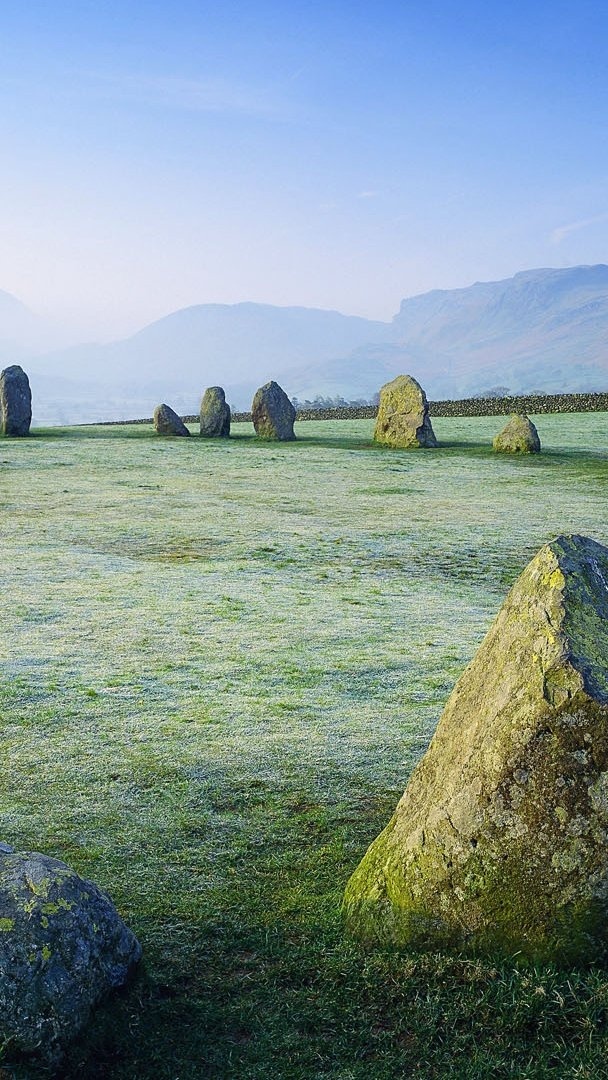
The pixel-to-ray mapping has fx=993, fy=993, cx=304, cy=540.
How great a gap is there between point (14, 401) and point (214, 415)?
23.1ft

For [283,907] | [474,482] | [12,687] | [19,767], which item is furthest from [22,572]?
[474,482]

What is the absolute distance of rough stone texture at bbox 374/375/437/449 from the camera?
31.3 metres

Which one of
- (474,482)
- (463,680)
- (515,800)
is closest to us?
(515,800)

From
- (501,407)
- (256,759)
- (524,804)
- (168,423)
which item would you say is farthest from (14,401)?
(524,804)

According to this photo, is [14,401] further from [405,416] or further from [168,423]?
[405,416]

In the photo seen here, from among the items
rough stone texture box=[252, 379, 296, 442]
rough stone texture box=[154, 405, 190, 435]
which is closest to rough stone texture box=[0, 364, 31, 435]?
rough stone texture box=[154, 405, 190, 435]

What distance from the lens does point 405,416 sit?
104 ft

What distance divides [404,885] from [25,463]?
2401cm

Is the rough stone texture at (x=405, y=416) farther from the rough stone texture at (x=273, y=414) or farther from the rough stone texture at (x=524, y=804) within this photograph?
the rough stone texture at (x=524, y=804)

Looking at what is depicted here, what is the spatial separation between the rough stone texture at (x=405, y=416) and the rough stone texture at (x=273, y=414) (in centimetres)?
368

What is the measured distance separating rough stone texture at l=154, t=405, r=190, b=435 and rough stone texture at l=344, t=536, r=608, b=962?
32741 mm

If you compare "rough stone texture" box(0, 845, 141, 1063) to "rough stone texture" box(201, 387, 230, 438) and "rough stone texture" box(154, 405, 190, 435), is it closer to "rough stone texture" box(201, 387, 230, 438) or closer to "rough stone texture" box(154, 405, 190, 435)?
"rough stone texture" box(201, 387, 230, 438)

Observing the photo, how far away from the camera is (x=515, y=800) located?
4172 mm

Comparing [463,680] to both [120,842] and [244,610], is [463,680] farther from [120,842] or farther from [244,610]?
[244,610]
